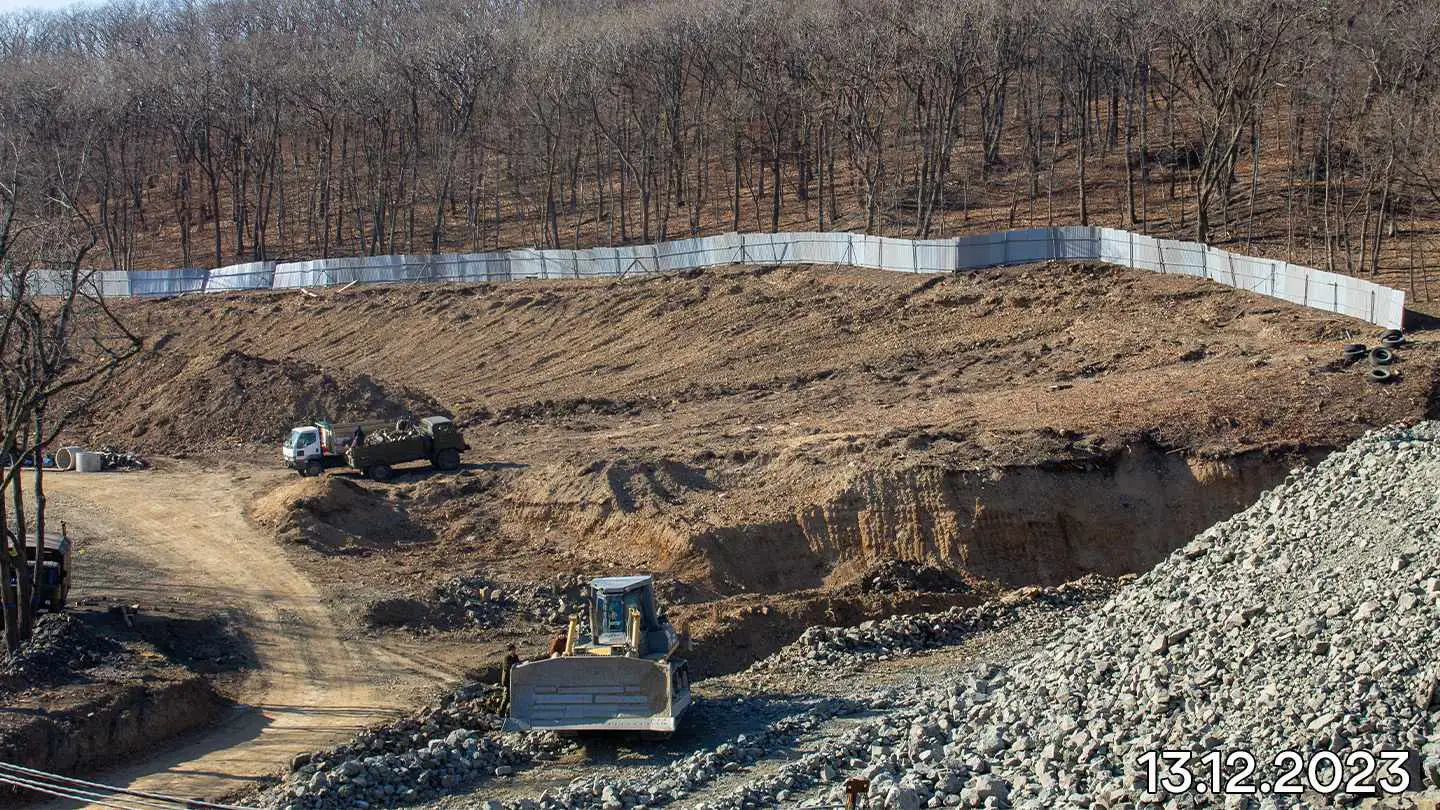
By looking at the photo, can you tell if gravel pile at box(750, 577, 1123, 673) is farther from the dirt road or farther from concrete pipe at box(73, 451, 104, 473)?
concrete pipe at box(73, 451, 104, 473)

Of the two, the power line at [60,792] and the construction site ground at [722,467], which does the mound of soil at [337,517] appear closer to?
the construction site ground at [722,467]

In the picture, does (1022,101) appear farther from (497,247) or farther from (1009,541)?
(1009,541)

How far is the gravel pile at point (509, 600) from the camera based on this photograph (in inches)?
1053

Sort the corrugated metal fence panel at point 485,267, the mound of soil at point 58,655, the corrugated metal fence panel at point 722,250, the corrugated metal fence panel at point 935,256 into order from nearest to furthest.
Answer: the mound of soil at point 58,655
the corrugated metal fence panel at point 935,256
the corrugated metal fence panel at point 722,250
the corrugated metal fence panel at point 485,267

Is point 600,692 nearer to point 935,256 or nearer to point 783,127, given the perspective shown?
point 935,256

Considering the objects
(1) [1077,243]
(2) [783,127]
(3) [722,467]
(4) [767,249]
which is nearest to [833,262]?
(4) [767,249]

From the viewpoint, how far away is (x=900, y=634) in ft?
78.2

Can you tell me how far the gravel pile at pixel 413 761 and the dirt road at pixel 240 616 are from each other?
1.25 m

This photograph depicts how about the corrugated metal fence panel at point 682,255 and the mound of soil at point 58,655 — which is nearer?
the mound of soil at point 58,655

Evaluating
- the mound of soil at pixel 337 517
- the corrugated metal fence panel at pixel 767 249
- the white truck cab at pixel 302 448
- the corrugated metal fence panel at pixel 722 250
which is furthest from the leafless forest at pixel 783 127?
the mound of soil at pixel 337 517

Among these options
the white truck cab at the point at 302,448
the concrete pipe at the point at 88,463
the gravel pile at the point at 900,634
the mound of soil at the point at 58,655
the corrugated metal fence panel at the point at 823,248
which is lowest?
the gravel pile at the point at 900,634

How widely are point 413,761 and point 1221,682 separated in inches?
374

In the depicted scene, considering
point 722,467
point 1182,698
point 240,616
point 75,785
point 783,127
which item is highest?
point 783,127

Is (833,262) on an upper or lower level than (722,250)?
lower
